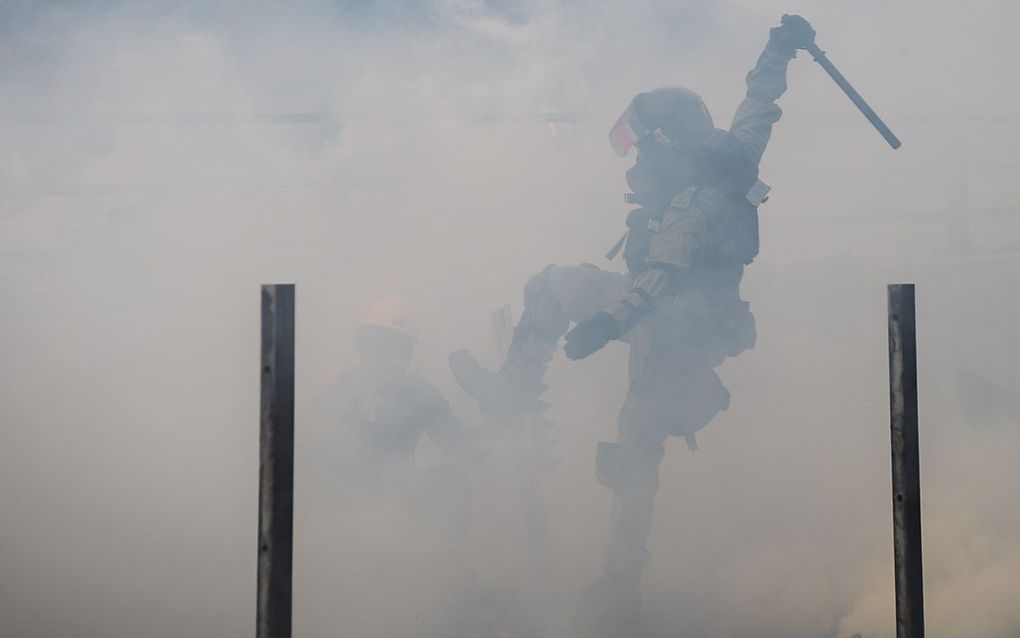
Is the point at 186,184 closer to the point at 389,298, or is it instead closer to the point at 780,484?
the point at 389,298

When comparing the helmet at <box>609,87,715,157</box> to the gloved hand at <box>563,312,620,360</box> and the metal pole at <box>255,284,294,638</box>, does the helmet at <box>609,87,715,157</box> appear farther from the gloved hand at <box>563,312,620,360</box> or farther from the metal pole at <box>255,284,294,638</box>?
the metal pole at <box>255,284,294,638</box>

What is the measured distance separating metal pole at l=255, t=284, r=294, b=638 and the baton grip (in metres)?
3.00

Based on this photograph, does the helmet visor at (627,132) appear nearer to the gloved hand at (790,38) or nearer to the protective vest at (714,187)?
the protective vest at (714,187)

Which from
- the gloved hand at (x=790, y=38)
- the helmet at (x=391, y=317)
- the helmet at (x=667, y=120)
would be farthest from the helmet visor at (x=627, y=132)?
the helmet at (x=391, y=317)

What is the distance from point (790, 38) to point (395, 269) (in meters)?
2.16

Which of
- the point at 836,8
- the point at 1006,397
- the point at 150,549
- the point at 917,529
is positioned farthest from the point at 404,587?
the point at 836,8

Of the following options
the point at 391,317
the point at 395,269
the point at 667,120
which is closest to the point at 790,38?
the point at 667,120

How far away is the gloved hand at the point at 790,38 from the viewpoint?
4.28 m

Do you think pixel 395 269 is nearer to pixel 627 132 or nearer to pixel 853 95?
pixel 627 132

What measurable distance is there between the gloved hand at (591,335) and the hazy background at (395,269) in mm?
132

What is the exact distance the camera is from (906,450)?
2814 mm

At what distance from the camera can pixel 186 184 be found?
4.48m

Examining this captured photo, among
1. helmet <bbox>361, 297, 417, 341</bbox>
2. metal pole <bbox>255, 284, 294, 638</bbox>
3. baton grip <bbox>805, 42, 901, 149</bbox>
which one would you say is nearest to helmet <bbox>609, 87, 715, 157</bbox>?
baton grip <bbox>805, 42, 901, 149</bbox>

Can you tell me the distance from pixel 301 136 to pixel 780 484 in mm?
2880
